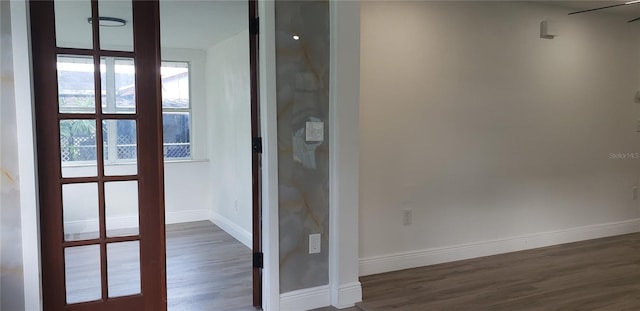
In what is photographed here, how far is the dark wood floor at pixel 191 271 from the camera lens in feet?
8.84

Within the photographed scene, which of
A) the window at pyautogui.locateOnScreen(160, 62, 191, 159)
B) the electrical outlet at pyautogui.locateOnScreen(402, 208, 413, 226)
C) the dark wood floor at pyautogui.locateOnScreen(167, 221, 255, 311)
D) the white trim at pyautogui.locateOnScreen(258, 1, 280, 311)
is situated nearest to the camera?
the white trim at pyautogui.locateOnScreen(258, 1, 280, 311)

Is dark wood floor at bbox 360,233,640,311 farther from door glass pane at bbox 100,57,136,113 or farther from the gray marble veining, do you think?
door glass pane at bbox 100,57,136,113

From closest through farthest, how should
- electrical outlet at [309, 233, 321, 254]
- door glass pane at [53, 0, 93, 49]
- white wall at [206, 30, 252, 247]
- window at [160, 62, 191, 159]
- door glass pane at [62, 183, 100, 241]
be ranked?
door glass pane at [53, 0, 93, 49]
door glass pane at [62, 183, 100, 241]
electrical outlet at [309, 233, 321, 254]
white wall at [206, 30, 252, 247]
window at [160, 62, 191, 159]

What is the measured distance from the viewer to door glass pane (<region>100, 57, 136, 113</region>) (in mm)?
2650

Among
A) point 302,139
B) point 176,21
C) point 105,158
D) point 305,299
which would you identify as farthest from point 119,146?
point 176,21

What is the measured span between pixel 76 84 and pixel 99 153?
0.40m

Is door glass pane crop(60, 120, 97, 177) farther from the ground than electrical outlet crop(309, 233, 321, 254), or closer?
farther from the ground

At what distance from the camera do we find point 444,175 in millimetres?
4090

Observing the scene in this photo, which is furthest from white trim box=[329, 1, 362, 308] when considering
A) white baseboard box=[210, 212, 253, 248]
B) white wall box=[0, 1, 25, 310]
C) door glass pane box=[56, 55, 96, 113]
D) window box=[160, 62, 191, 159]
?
window box=[160, 62, 191, 159]

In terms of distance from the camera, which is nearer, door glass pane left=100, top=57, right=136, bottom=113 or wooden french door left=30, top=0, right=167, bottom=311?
wooden french door left=30, top=0, right=167, bottom=311

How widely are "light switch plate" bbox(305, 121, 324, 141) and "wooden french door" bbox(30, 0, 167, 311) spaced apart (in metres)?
0.93

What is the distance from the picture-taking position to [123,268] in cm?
278

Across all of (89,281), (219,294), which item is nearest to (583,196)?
(219,294)

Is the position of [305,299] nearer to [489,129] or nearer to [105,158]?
[105,158]
